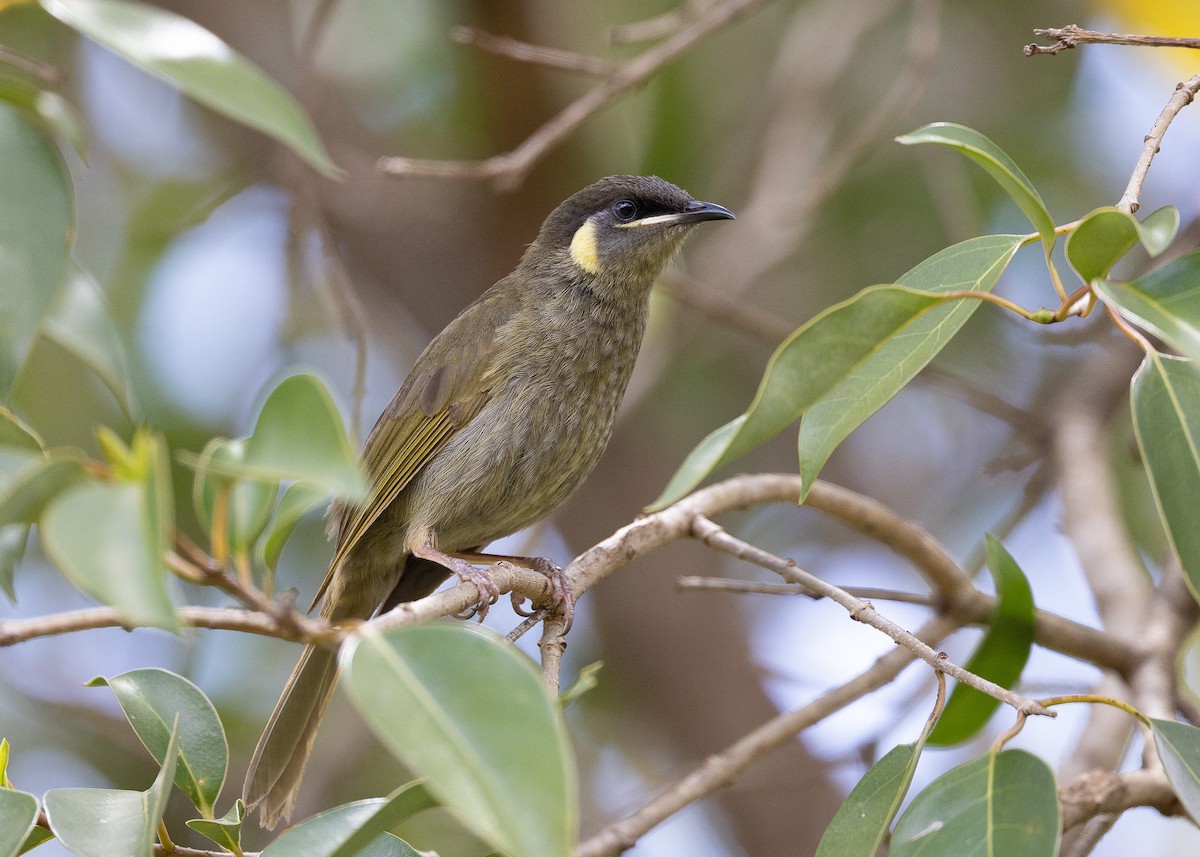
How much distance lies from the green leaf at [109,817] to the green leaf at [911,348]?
43.9 inches

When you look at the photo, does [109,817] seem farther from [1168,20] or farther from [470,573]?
[1168,20]

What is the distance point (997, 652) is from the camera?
3359 millimetres

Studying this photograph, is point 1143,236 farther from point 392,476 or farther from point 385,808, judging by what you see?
point 392,476

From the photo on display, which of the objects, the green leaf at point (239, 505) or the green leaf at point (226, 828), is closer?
the green leaf at point (239, 505)

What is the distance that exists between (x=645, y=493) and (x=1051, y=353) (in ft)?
7.59

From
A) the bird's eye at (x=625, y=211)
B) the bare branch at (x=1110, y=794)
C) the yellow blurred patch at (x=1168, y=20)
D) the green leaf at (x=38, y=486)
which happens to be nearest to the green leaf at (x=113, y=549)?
the green leaf at (x=38, y=486)

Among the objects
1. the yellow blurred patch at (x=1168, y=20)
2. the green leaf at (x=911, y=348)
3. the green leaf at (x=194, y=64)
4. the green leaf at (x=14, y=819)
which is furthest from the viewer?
the yellow blurred patch at (x=1168, y=20)

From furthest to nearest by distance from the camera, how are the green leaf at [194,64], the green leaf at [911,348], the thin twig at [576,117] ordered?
1. the thin twig at [576,117]
2. the green leaf at [911,348]
3. the green leaf at [194,64]

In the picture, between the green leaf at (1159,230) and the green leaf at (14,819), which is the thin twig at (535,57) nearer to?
the green leaf at (1159,230)

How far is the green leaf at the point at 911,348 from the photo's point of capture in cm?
205

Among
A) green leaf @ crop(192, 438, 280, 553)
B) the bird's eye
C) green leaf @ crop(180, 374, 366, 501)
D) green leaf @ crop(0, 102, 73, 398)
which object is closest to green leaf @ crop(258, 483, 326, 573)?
green leaf @ crop(192, 438, 280, 553)

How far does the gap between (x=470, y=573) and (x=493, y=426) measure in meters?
0.62

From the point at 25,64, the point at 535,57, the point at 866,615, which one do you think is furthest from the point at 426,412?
the point at 25,64

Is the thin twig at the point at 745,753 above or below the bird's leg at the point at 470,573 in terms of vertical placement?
below
